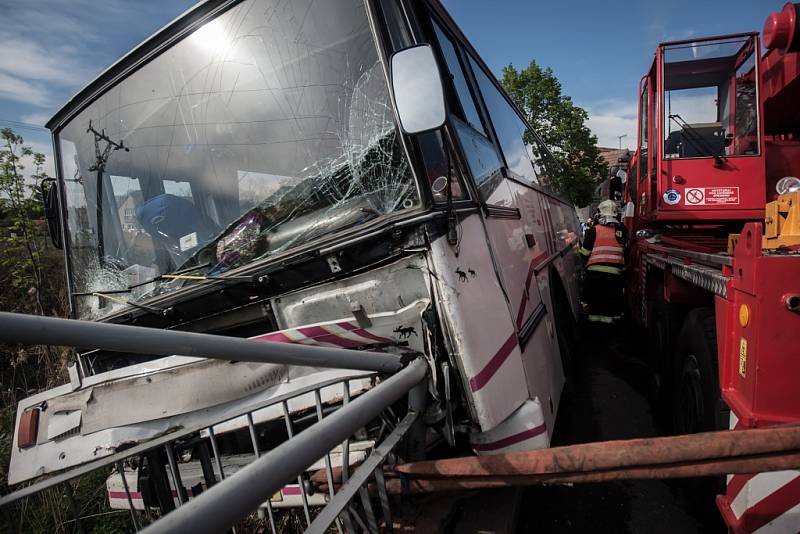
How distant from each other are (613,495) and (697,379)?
91 cm

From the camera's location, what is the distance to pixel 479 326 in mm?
1793

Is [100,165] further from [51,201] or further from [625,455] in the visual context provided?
[625,455]

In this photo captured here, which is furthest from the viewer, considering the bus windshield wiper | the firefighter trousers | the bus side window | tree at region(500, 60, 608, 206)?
tree at region(500, 60, 608, 206)

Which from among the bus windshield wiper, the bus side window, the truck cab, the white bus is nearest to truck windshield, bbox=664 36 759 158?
the truck cab

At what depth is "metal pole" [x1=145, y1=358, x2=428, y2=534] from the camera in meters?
0.79

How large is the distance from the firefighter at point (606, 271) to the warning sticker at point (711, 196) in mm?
1173

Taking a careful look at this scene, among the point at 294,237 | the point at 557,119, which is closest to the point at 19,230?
the point at 294,237

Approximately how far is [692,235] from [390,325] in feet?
13.8

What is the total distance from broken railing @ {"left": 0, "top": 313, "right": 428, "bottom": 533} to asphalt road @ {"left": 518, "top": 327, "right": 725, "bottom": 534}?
1.33 meters

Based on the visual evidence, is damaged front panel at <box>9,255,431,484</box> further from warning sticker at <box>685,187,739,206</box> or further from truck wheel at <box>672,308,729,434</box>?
warning sticker at <box>685,187,739,206</box>

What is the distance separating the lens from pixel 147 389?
6.69ft

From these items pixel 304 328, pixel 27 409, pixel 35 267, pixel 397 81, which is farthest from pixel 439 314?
pixel 35 267

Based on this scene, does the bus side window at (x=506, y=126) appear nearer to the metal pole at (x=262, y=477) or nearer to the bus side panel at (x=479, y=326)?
the bus side panel at (x=479, y=326)

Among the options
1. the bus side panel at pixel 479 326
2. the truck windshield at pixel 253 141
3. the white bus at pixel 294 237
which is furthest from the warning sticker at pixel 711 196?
the truck windshield at pixel 253 141
